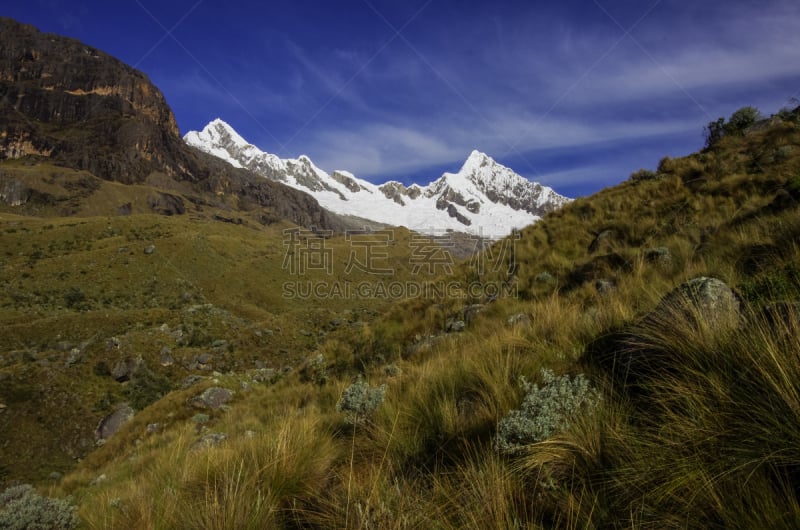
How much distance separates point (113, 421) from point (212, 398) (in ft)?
24.4

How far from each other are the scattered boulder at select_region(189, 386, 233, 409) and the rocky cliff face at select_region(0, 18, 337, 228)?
489 ft

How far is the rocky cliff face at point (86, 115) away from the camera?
123438 mm

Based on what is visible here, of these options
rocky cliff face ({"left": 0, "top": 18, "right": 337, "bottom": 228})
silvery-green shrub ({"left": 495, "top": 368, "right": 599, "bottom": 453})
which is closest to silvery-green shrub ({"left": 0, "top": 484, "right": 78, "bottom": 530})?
silvery-green shrub ({"left": 495, "top": 368, "right": 599, "bottom": 453})

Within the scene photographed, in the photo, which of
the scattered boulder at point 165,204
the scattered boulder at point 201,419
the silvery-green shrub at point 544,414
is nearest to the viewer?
the silvery-green shrub at point 544,414

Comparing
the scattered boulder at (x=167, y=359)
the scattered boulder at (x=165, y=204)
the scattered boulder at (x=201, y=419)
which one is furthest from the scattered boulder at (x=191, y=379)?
the scattered boulder at (x=165, y=204)

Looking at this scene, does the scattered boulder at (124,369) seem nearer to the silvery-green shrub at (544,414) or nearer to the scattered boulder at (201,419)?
the scattered boulder at (201,419)

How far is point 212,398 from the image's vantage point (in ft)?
37.8

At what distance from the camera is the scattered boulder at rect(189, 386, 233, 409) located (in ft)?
37.1

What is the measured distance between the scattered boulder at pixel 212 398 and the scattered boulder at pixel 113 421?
206 inches

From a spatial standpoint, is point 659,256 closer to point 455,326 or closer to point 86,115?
point 455,326

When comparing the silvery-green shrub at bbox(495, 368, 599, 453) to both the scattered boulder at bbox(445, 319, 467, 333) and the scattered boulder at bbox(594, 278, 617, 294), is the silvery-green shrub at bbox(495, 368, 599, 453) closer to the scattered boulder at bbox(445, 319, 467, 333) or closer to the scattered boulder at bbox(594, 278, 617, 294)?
the scattered boulder at bbox(594, 278, 617, 294)

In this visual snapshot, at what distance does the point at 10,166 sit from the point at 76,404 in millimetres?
142222

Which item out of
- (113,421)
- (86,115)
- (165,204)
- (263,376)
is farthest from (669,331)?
(86,115)

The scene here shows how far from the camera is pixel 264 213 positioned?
16562 cm
